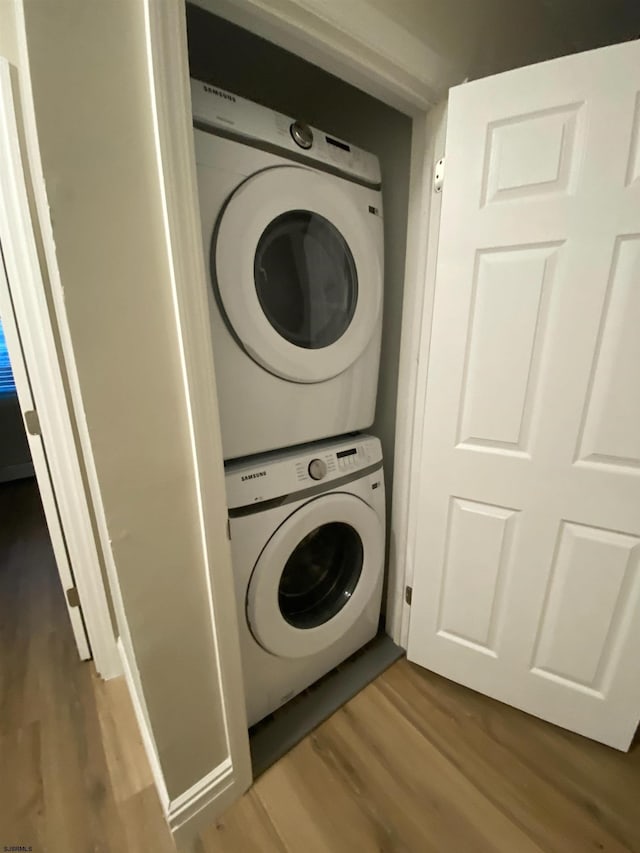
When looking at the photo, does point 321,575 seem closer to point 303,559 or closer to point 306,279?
point 303,559

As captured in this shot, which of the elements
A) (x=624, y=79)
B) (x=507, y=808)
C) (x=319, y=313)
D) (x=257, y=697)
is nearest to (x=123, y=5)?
(x=319, y=313)

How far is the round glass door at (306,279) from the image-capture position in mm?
990

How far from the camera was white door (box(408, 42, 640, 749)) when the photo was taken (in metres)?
0.87

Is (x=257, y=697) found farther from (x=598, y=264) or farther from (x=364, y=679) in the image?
(x=598, y=264)

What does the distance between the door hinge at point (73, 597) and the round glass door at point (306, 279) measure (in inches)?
47.3

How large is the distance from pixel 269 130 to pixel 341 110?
700mm

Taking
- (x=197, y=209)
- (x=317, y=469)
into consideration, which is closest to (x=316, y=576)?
(x=317, y=469)

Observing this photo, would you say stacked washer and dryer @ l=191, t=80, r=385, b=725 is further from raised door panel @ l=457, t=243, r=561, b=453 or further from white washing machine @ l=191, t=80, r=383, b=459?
raised door panel @ l=457, t=243, r=561, b=453

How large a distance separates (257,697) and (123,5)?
5.26ft

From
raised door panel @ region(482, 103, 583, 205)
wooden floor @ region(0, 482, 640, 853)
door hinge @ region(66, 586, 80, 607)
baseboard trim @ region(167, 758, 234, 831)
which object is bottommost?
wooden floor @ region(0, 482, 640, 853)

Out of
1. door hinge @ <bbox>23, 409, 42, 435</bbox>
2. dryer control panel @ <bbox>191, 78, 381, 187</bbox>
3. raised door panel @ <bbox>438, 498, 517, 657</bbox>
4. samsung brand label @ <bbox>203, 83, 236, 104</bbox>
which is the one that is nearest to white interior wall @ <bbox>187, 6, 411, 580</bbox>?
dryer control panel @ <bbox>191, 78, 381, 187</bbox>

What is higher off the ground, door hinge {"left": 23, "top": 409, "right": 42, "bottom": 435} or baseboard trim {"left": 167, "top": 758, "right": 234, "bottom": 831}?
door hinge {"left": 23, "top": 409, "right": 42, "bottom": 435}

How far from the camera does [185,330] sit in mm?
706

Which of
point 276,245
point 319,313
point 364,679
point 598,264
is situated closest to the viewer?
point 598,264
